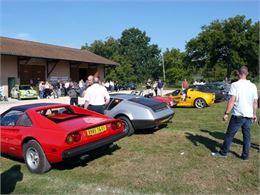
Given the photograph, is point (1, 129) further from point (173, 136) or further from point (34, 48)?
point (34, 48)

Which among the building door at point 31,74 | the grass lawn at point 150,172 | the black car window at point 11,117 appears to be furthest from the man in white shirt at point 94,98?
the building door at point 31,74

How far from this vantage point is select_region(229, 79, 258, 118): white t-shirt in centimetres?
614

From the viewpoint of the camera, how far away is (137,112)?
29.2 feet

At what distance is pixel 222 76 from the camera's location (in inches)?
2406

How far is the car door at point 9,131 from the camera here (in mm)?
6426

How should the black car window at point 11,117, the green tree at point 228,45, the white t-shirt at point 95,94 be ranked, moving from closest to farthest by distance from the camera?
the black car window at point 11,117, the white t-shirt at point 95,94, the green tree at point 228,45

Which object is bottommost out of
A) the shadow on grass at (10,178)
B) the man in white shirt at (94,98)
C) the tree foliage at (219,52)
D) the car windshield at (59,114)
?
the shadow on grass at (10,178)

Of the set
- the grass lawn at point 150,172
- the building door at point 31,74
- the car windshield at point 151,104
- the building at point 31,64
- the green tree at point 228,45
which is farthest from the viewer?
the green tree at point 228,45

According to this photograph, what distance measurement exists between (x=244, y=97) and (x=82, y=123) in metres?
3.12

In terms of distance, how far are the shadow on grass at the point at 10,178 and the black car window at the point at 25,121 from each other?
2.87 feet

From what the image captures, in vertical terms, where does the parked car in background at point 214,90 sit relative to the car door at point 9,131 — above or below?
above

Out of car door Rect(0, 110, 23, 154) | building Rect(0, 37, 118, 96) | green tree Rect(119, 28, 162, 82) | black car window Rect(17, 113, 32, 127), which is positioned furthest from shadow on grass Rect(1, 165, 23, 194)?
green tree Rect(119, 28, 162, 82)

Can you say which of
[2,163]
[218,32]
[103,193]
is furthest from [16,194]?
[218,32]

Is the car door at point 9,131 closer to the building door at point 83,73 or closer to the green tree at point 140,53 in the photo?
the building door at point 83,73
